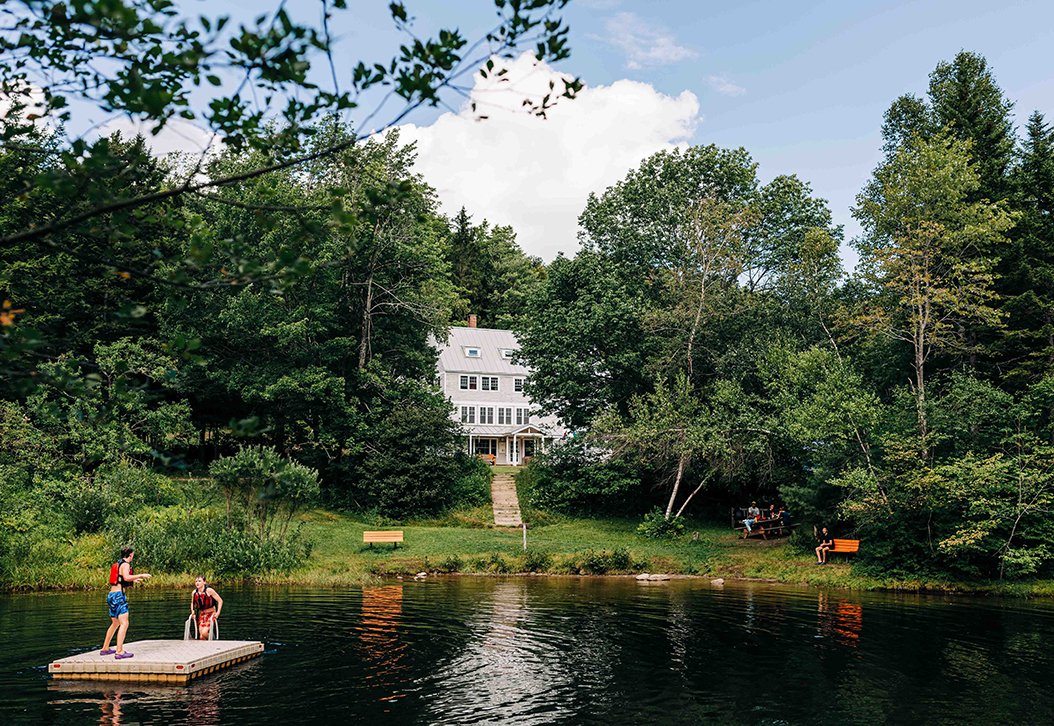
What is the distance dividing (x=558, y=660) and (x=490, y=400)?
50.3 metres

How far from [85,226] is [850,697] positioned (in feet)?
47.5

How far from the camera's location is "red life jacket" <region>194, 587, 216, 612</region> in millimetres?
17688

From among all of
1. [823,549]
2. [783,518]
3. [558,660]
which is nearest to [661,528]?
[783,518]

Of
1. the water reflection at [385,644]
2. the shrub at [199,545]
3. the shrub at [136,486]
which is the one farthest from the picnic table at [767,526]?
the shrub at [136,486]

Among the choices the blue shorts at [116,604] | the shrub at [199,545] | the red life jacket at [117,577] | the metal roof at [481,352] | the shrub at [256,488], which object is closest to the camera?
the blue shorts at [116,604]

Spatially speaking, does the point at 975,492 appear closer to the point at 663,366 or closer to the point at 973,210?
the point at 973,210

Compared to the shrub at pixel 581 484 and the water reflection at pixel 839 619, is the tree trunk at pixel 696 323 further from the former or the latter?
the water reflection at pixel 839 619

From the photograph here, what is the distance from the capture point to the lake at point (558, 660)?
13188 millimetres

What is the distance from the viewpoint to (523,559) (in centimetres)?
3447

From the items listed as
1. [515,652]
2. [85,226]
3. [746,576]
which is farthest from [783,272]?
[85,226]

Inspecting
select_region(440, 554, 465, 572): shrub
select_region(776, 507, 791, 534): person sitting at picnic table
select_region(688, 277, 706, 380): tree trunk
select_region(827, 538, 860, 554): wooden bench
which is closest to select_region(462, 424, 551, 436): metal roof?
select_region(688, 277, 706, 380): tree trunk

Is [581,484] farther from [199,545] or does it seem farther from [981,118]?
[981,118]

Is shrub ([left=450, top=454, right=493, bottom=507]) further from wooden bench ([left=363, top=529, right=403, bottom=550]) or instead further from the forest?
wooden bench ([left=363, top=529, right=403, bottom=550])

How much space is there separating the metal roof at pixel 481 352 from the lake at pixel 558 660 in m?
39.8
